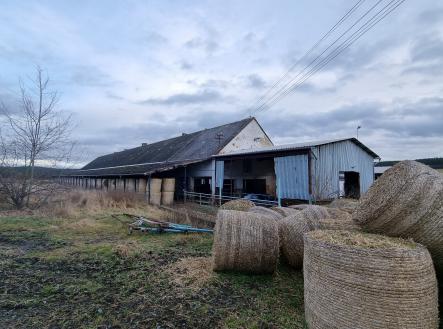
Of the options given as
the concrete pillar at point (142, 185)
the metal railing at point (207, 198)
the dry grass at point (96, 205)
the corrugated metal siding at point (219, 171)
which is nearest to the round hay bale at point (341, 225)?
the dry grass at point (96, 205)

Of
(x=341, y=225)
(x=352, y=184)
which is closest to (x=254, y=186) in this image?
(x=352, y=184)

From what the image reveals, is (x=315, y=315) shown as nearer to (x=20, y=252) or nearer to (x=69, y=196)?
(x=20, y=252)

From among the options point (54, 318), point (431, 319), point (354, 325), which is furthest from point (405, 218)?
point (54, 318)

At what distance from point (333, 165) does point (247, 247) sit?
11697 millimetres

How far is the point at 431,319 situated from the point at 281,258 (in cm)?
335

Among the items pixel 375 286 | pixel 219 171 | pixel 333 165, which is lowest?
pixel 375 286

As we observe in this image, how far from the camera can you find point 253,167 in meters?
22.4

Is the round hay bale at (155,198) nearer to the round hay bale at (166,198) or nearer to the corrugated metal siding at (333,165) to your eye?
the round hay bale at (166,198)

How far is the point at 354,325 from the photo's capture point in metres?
3.12

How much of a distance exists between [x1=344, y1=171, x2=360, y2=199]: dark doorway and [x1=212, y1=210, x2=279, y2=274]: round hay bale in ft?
45.2

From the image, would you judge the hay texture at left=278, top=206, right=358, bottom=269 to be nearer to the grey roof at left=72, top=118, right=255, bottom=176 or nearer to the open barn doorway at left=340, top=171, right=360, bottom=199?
the open barn doorway at left=340, top=171, right=360, bottom=199

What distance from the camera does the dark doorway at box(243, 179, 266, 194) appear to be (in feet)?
74.9

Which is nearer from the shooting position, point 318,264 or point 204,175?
point 318,264

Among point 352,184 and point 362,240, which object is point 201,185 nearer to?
point 352,184
